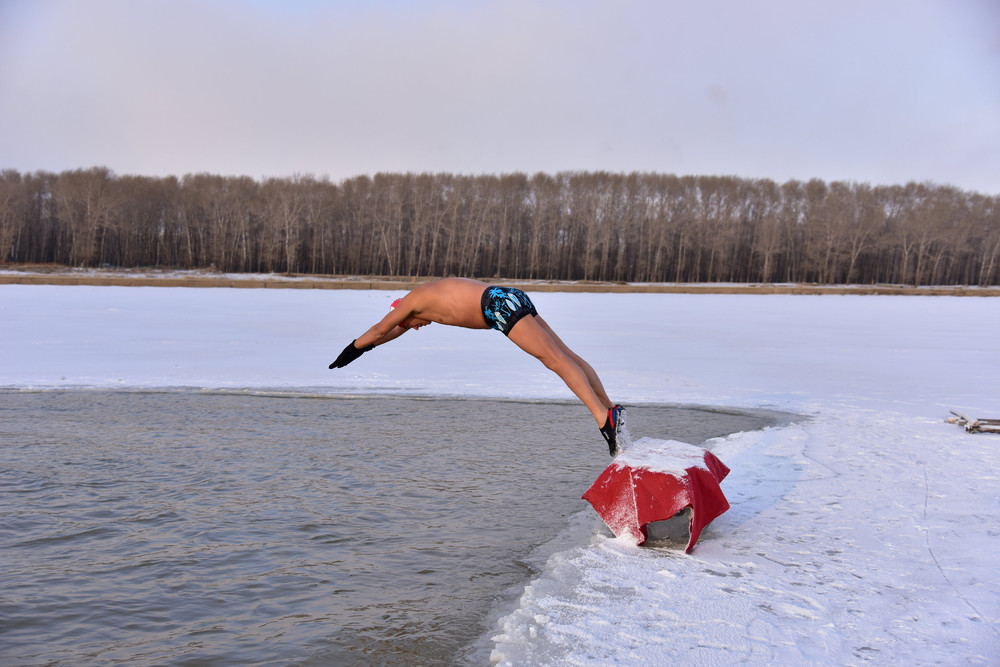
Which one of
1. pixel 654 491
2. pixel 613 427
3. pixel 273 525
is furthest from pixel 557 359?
pixel 273 525

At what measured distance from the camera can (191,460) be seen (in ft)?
16.6

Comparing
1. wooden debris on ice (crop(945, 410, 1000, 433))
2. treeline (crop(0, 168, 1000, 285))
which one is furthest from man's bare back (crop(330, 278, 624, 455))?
treeline (crop(0, 168, 1000, 285))

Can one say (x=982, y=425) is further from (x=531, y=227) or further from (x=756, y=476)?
(x=531, y=227)

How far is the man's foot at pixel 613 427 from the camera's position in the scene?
13.0ft

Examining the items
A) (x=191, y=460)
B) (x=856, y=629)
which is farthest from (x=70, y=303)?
(x=856, y=629)

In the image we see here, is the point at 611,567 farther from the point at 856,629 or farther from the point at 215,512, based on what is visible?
the point at 215,512

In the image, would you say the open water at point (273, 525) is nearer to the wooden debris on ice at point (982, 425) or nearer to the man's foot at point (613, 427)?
the man's foot at point (613, 427)

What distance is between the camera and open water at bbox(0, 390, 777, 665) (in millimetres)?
2736

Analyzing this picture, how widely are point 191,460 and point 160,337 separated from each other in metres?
8.21

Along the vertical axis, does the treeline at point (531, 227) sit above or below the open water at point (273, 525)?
above

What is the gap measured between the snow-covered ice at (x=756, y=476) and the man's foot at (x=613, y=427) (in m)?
0.43

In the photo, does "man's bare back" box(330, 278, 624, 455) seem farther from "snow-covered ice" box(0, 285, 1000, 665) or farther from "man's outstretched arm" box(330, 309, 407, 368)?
"snow-covered ice" box(0, 285, 1000, 665)

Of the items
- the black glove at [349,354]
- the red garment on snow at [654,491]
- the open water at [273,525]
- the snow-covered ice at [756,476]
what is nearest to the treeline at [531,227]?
the snow-covered ice at [756,476]

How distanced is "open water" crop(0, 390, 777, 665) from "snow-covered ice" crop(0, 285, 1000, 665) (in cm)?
41
